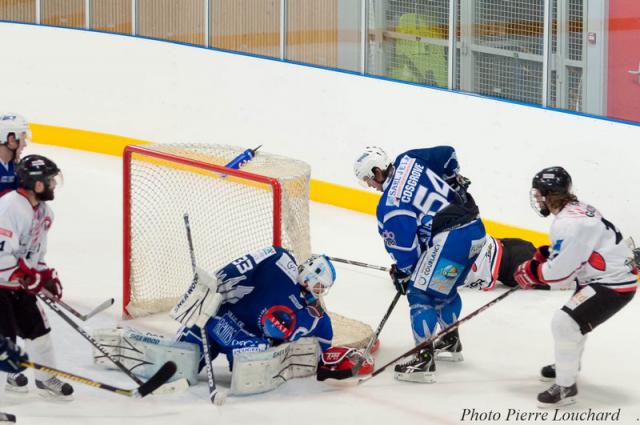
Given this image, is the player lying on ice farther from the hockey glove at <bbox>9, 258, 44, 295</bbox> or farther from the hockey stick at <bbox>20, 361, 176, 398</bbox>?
the hockey glove at <bbox>9, 258, 44, 295</bbox>

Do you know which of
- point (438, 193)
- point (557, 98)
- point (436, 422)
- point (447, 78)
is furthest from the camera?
point (447, 78)

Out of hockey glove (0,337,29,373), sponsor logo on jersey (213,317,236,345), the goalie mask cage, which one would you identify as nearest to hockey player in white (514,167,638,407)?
sponsor logo on jersey (213,317,236,345)

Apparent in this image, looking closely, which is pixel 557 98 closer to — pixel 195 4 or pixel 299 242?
pixel 299 242

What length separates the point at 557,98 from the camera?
744 cm

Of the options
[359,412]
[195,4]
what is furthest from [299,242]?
[195,4]

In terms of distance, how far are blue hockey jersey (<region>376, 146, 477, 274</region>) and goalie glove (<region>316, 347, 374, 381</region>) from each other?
42 cm

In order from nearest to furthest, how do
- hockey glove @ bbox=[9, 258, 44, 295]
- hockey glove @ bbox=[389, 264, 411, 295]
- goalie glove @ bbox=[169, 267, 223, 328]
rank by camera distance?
1. hockey glove @ bbox=[9, 258, 44, 295]
2. goalie glove @ bbox=[169, 267, 223, 328]
3. hockey glove @ bbox=[389, 264, 411, 295]

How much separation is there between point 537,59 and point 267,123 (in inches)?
88.5

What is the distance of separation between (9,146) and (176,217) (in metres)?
1.19

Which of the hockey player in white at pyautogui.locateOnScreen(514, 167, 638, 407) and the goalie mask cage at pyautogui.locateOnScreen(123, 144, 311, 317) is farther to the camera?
the goalie mask cage at pyautogui.locateOnScreen(123, 144, 311, 317)

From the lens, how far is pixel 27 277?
487 cm

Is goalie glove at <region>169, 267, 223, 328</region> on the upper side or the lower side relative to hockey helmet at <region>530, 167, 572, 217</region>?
lower

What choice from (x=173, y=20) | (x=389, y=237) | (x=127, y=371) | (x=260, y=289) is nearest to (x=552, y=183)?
(x=389, y=237)

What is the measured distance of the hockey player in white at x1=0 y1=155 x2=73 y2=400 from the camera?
480cm
